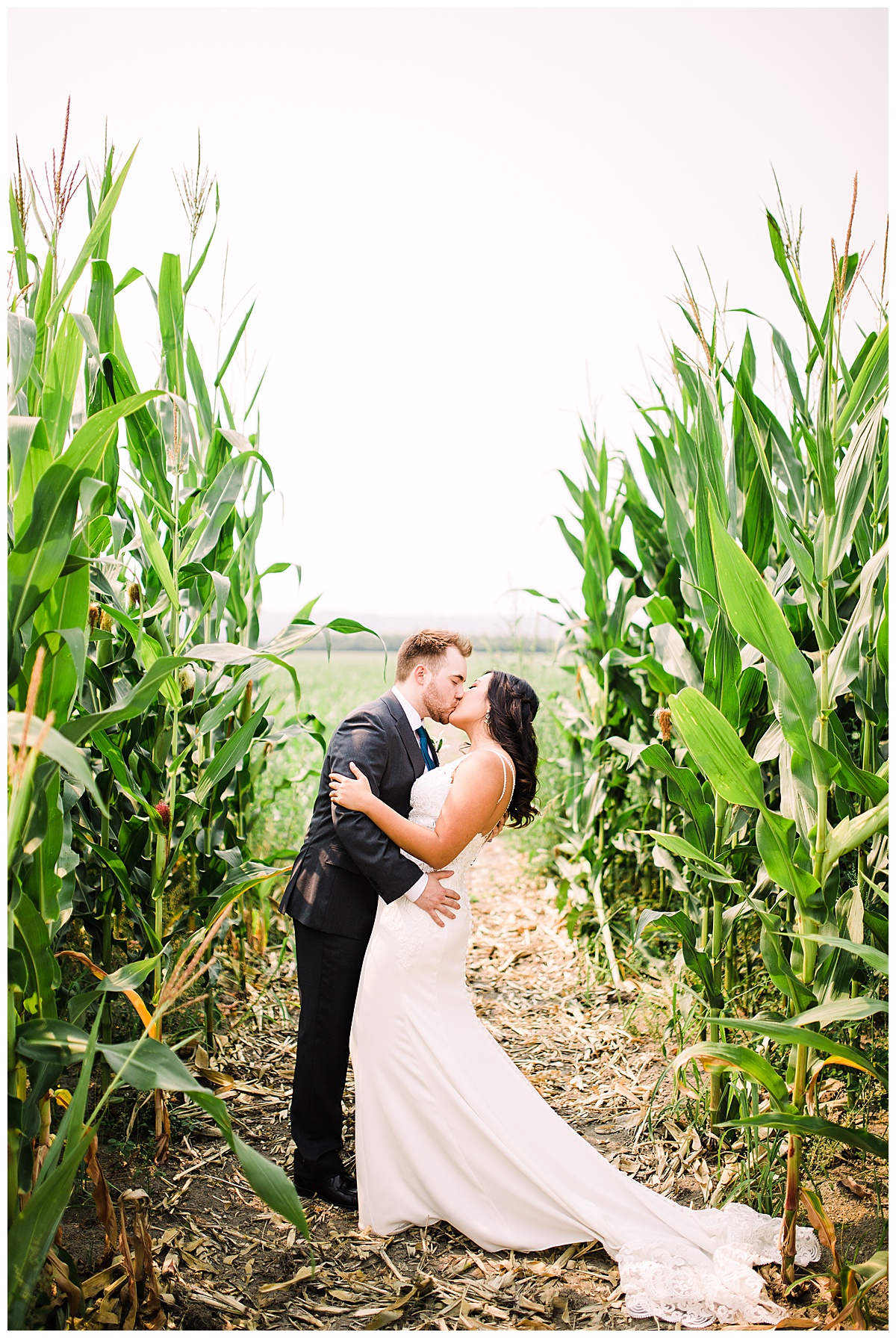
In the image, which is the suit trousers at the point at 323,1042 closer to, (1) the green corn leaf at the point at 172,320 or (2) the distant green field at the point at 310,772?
(2) the distant green field at the point at 310,772

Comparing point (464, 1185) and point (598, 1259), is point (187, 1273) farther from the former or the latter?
point (598, 1259)

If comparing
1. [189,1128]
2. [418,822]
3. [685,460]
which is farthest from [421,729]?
[189,1128]

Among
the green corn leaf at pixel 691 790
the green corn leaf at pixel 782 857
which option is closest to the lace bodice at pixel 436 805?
the green corn leaf at pixel 691 790

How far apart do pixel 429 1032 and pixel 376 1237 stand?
1.67 ft

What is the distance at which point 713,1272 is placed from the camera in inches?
73.9

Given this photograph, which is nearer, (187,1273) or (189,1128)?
(187,1273)

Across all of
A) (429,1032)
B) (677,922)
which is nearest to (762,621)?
(677,922)

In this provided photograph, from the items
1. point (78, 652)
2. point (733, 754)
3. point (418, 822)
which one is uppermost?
point (78, 652)

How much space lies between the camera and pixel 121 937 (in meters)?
2.45

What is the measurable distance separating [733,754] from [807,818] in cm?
22

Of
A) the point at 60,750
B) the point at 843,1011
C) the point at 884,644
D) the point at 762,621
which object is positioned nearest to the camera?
the point at 60,750

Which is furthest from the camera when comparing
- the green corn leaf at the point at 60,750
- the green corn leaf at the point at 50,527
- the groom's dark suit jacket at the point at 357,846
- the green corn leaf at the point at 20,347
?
the groom's dark suit jacket at the point at 357,846

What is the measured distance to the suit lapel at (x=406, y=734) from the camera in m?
Answer: 2.43

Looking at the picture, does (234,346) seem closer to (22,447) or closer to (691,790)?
(22,447)
